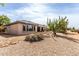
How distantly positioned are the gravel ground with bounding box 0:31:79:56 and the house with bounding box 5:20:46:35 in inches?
6.1

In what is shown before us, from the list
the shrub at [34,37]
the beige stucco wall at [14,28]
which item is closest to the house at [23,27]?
the beige stucco wall at [14,28]

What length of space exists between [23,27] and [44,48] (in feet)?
1.94

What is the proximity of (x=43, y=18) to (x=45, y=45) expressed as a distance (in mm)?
534

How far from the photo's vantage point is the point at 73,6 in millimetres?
4461

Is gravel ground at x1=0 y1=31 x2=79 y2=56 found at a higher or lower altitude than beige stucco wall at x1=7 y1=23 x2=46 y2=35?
lower

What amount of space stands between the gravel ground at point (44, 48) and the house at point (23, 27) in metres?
0.15

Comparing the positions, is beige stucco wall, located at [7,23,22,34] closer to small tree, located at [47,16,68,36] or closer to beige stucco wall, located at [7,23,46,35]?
beige stucco wall, located at [7,23,46,35]

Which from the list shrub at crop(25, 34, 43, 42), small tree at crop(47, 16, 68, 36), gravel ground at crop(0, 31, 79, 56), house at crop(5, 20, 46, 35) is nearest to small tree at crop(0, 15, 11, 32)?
house at crop(5, 20, 46, 35)

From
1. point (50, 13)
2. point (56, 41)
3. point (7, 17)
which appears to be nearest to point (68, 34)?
point (56, 41)

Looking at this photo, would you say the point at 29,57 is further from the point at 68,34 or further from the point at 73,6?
the point at 73,6

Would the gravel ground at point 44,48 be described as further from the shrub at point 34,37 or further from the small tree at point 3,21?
the small tree at point 3,21

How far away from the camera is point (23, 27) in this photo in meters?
4.61

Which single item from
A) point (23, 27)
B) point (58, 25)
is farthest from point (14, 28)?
point (58, 25)

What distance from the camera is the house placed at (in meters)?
4.55
